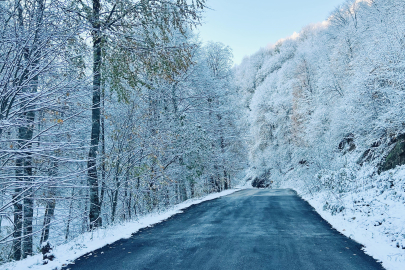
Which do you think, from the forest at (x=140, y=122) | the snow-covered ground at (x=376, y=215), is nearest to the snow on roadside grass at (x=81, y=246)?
the forest at (x=140, y=122)

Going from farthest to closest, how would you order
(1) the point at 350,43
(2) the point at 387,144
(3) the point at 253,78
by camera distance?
(3) the point at 253,78 < (1) the point at 350,43 < (2) the point at 387,144

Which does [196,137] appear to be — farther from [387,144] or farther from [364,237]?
[364,237]

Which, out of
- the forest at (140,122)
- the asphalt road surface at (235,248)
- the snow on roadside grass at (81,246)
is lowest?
the asphalt road surface at (235,248)

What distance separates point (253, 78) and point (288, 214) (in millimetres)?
66465

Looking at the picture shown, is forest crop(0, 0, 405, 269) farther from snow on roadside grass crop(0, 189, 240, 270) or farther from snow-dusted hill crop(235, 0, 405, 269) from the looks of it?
snow on roadside grass crop(0, 189, 240, 270)

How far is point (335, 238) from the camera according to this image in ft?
22.6

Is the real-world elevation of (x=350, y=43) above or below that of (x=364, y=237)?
above

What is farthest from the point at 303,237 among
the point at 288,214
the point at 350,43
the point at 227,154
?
the point at 350,43

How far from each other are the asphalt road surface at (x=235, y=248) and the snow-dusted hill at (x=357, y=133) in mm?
691

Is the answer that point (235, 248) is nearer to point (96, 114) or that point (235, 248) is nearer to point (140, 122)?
point (96, 114)

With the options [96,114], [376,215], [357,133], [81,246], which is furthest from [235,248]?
[357,133]

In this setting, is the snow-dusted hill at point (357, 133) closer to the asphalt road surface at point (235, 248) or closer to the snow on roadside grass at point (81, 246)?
the asphalt road surface at point (235, 248)

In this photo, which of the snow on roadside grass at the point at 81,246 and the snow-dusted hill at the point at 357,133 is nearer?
the snow on roadside grass at the point at 81,246

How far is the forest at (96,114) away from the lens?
4.11m
